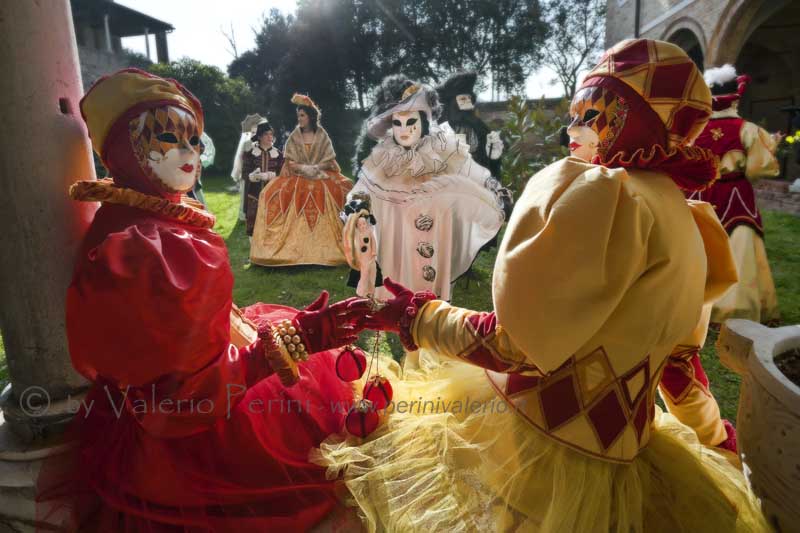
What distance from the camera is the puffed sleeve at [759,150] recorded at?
4098mm

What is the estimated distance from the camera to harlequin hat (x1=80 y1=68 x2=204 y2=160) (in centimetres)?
174

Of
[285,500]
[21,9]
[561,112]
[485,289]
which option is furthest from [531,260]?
[561,112]

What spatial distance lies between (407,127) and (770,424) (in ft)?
9.93

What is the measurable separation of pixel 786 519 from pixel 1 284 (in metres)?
2.78

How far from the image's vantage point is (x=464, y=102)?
20.6ft

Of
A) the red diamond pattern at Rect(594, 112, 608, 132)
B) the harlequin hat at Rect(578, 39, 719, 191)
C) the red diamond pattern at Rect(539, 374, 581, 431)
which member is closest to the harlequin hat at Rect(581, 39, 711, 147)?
the harlequin hat at Rect(578, 39, 719, 191)

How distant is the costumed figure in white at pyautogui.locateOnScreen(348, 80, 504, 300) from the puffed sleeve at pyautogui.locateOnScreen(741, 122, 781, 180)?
2.24 metres

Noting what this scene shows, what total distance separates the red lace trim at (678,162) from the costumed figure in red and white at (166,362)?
3.32ft

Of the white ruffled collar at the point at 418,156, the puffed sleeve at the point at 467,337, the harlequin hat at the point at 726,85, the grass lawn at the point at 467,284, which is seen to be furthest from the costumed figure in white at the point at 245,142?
the puffed sleeve at the point at 467,337

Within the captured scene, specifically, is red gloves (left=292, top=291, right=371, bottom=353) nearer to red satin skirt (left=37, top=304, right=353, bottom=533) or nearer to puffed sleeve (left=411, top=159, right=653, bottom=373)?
red satin skirt (left=37, top=304, right=353, bottom=533)

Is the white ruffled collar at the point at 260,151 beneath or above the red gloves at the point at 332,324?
above

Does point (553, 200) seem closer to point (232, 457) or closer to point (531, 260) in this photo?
point (531, 260)

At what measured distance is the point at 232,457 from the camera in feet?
5.95

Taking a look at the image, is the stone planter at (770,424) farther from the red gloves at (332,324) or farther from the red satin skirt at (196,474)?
the red satin skirt at (196,474)
